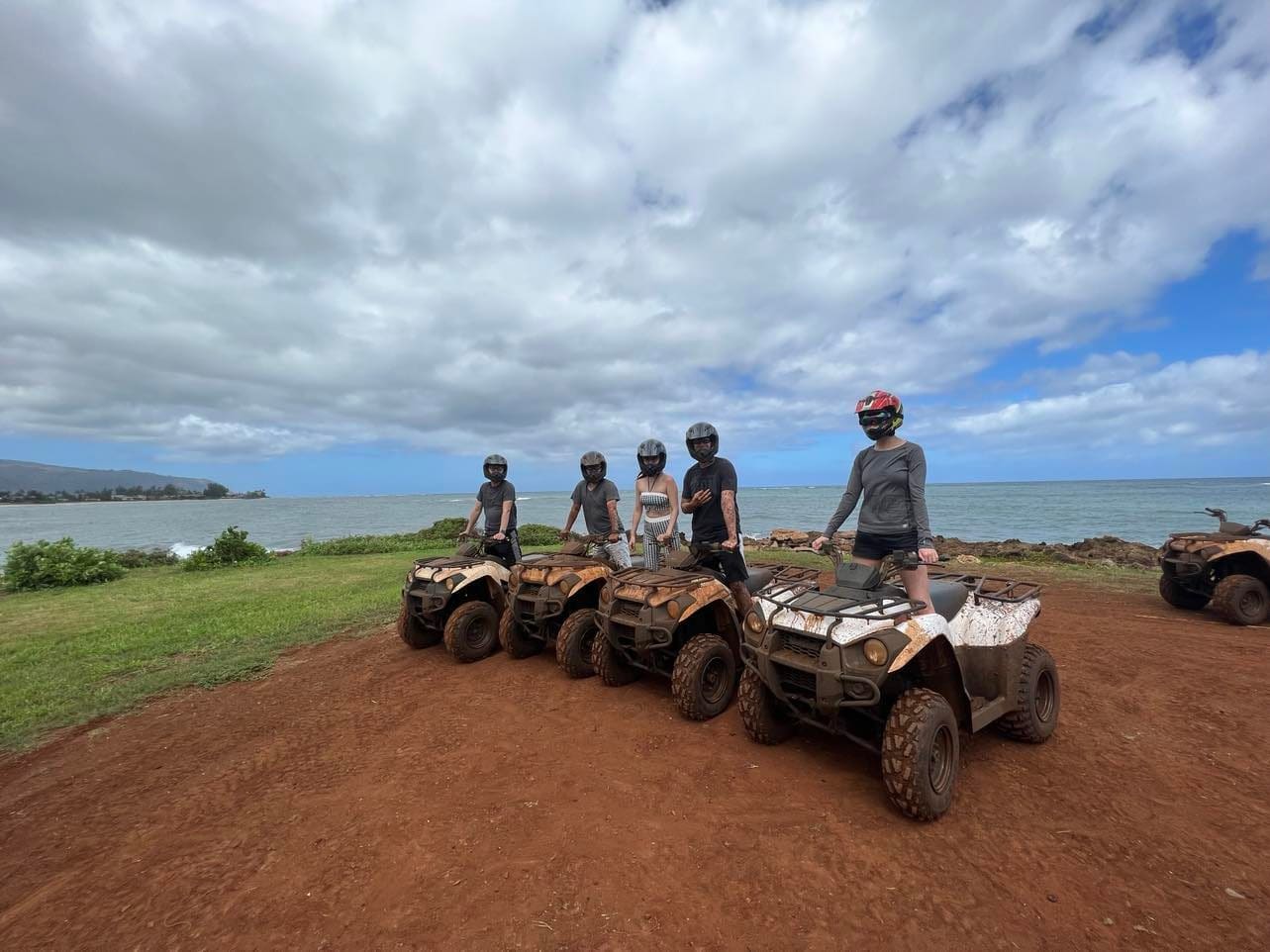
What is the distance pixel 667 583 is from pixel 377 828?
2.59 meters

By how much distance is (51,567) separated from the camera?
1427 cm

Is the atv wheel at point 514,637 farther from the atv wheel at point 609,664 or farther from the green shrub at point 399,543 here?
the green shrub at point 399,543

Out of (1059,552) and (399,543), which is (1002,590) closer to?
(1059,552)

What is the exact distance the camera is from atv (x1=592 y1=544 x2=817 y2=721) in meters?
4.51

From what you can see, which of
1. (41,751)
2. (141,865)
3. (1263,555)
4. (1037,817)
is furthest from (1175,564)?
(41,751)

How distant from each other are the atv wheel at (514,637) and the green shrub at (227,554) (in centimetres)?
1587

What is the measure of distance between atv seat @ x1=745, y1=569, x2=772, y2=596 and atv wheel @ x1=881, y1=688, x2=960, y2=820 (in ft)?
6.89

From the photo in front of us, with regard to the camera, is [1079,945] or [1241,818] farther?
[1241,818]

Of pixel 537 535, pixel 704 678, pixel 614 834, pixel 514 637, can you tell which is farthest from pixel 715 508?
pixel 537 535

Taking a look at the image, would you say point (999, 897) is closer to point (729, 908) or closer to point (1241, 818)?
point (729, 908)

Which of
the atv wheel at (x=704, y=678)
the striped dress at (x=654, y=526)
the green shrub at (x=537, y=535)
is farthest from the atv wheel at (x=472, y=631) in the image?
the green shrub at (x=537, y=535)

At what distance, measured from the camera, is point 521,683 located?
5559 millimetres

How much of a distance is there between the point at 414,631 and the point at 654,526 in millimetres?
3290

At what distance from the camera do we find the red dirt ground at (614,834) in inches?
98.1
